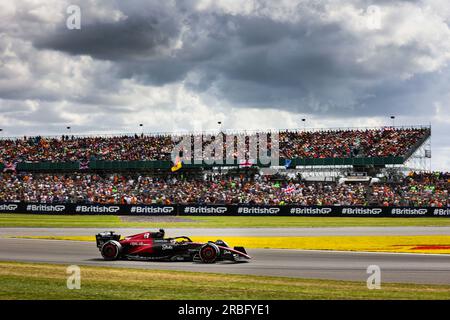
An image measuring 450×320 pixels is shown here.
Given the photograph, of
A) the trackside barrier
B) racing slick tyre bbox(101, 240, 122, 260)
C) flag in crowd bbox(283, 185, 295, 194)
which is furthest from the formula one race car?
flag in crowd bbox(283, 185, 295, 194)

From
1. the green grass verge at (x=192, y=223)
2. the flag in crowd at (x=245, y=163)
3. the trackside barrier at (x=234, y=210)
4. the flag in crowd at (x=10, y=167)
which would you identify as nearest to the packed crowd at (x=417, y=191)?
the trackside barrier at (x=234, y=210)

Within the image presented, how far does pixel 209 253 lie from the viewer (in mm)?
16953

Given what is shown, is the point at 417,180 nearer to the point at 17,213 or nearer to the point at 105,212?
the point at 105,212

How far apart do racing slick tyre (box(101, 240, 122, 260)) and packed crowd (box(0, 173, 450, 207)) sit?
3404cm

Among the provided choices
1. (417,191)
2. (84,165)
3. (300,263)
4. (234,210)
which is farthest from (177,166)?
(300,263)

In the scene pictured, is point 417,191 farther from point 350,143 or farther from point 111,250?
point 111,250

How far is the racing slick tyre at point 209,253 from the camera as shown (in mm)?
16906

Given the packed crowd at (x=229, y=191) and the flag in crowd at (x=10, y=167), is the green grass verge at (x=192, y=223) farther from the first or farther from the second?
the flag in crowd at (x=10, y=167)

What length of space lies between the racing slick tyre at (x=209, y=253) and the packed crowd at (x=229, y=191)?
35081 mm

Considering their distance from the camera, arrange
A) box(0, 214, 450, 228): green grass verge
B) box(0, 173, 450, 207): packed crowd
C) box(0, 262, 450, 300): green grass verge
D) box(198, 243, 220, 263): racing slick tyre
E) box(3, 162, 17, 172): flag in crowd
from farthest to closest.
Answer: box(3, 162, 17, 172): flag in crowd < box(0, 173, 450, 207): packed crowd < box(0, 214, 450, 228): green grass verge < box(198, 243, 220, 263): racing slick tyre < box(0, 262, 450, 300): green grass verge

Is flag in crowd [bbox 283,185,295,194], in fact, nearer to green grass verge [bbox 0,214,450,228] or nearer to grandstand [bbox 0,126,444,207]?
grandstand [bbox 0,126,444,207]

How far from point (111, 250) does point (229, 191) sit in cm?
3864

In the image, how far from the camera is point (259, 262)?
17.5 meters

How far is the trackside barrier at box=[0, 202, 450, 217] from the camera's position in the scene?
49000 millimetres
